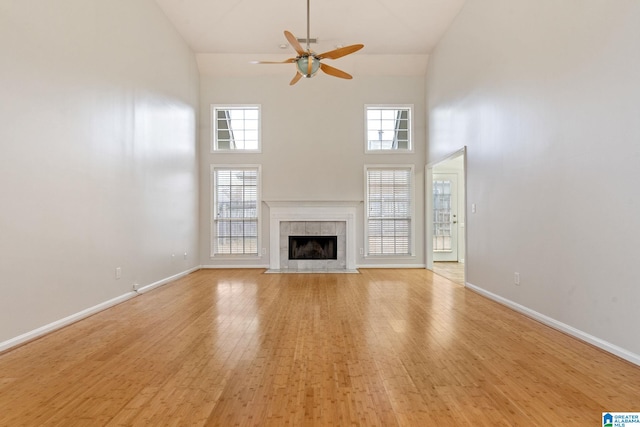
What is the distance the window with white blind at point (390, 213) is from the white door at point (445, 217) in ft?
4.88

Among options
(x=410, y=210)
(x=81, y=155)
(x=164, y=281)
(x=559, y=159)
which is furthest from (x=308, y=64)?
(x=410, y=210)

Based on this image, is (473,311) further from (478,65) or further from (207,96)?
(207,96)

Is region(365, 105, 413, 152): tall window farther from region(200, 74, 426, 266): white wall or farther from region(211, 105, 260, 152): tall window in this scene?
region(211, 105, 260, 152): tall window

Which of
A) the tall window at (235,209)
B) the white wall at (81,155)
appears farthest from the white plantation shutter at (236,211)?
the white wall at (81,155)

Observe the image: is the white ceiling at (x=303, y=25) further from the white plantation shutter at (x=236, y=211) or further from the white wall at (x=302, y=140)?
the white plantation shutter at (x=236, y=211)

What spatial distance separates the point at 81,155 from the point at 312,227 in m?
4.68

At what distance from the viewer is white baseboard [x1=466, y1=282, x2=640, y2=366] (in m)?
2.58

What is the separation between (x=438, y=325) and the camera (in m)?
3.47

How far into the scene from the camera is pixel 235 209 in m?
7.79

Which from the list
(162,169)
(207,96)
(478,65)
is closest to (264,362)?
(162,169)

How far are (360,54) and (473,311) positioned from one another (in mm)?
5575

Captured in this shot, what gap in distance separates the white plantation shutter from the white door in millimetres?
4374

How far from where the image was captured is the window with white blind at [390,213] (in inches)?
308

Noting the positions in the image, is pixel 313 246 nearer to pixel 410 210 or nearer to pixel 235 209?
pixel 235 209
